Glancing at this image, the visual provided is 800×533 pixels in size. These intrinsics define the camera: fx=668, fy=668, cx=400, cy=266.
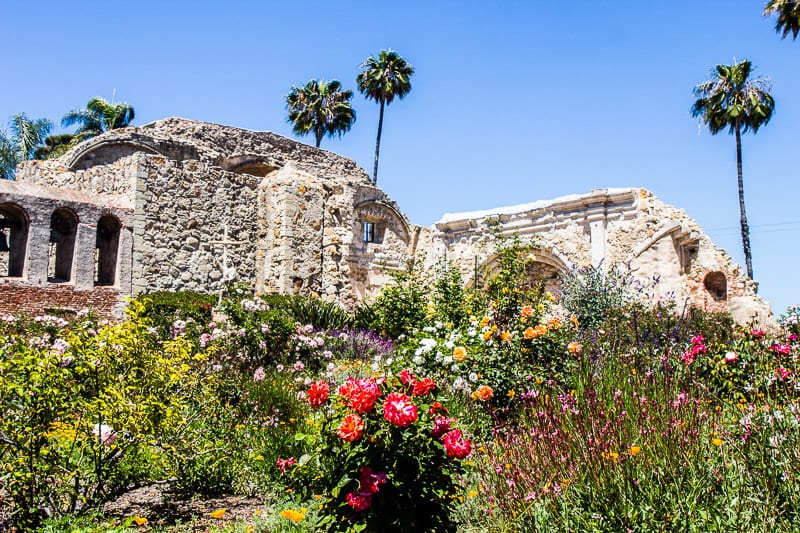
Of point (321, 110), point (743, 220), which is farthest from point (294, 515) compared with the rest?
point (321, 110)

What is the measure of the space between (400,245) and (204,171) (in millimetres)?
6036

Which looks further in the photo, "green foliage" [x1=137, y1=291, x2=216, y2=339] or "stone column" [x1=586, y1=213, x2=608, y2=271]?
"stone column" [x1=586, y1=213, x2=608, y2=271]

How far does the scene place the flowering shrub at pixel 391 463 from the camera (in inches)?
121

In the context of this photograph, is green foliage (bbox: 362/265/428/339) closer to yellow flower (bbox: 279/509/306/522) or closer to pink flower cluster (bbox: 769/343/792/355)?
pink flower cluster (bbox: 769/343/792/355)

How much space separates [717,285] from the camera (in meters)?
14.0

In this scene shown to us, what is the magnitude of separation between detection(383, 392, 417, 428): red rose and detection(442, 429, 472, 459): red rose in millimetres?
204

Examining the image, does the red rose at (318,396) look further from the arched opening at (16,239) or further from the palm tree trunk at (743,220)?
the palm tree trunk at (743,220)

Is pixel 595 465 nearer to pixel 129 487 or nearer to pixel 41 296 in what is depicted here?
pixel 129 487

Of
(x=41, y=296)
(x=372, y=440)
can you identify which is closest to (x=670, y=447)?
(x=372, y=440)

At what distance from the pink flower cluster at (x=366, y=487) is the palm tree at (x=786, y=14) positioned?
1592 cm

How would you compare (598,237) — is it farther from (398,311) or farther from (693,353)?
(693,353)

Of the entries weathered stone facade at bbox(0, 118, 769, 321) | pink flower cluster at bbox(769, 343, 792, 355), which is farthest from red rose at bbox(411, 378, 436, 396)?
weathered stone facade at bbox(0, 118, 769, 321)

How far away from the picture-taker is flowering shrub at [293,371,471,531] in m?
3.06

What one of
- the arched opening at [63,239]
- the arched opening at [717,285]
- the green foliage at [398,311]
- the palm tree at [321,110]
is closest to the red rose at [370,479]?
the green foliage at [398,311]
